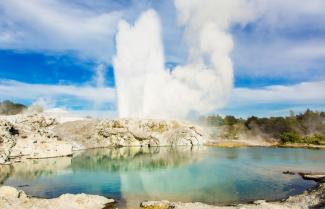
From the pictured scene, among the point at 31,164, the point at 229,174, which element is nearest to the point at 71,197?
the point at 229,174

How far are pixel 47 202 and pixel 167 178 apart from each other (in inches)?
971

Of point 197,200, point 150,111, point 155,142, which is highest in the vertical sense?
point 150,111

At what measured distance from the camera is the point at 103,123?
136 m

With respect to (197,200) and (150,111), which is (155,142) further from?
(197,200)

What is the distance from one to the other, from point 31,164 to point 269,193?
4954cm

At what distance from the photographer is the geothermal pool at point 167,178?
5044 centimetres

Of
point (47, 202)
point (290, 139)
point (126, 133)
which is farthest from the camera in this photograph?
point (290, 139)

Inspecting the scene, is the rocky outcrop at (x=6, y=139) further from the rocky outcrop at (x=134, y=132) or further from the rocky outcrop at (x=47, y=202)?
the rocky outcrop at (x=134, y=132)

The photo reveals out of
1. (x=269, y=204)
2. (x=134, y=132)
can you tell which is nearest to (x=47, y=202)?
(x=269, y=204)

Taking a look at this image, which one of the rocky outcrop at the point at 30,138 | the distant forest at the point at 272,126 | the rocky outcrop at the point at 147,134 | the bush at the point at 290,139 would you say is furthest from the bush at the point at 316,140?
the rocky outcrop at the point at 30,138

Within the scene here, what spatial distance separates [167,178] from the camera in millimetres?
63031

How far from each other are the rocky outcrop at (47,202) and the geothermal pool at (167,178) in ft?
10.5

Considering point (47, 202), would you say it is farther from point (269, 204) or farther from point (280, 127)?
point (280, 127)


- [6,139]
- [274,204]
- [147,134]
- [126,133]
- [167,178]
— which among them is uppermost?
[126,133]
